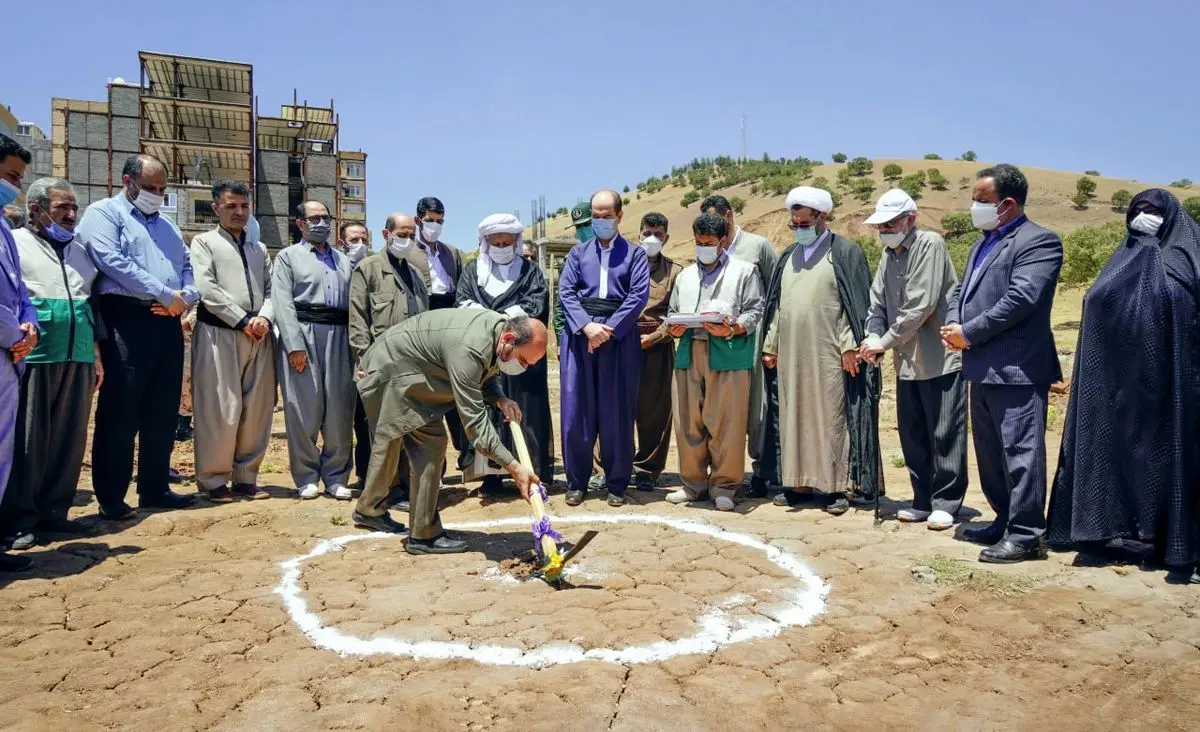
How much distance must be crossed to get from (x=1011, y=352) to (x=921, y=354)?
30.4 inches

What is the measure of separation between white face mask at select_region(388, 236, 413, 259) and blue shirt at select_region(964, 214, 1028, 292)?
12.7 ft

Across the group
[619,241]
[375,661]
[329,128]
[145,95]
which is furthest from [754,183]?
[375,661]

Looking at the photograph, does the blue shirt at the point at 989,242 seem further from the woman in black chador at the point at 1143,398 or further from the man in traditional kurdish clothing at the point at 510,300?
the man in traditional kurdish clothing at the point at 510,300

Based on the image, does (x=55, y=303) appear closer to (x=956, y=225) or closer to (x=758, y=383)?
(x=758, y=383)

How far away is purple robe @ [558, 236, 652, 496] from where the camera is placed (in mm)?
6203

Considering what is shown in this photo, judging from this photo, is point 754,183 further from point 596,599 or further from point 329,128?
point 596,599

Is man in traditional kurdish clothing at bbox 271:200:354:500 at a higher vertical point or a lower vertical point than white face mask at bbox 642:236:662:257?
lower

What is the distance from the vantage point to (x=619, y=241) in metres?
6.38

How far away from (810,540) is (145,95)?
38.5 metres

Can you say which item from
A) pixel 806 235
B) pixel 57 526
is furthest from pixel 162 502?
pixel 806 235

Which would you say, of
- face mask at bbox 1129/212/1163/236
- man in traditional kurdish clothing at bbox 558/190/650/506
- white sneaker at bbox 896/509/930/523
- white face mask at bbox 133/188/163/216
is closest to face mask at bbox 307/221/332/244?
white face mask at bbox 133/188/163/216

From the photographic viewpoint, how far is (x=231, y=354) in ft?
20.1

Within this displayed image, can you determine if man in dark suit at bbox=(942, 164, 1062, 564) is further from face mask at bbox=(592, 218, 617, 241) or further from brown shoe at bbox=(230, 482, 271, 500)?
brown shoe at bbox=(230, 482, 271, 500)

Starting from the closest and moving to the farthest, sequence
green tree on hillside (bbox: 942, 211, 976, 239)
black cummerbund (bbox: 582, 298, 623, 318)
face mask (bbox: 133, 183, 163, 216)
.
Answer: face mask (bbox: 133, 183, 163, 216)
black cummerbund (bbox: 582, 298, 623, 318)
green tree on hillside (bbox: 942, 211, 976, 239)
